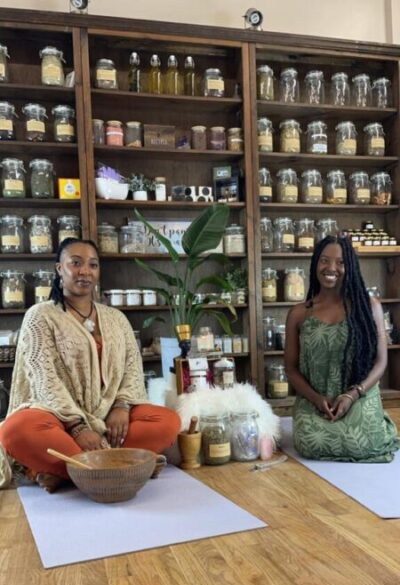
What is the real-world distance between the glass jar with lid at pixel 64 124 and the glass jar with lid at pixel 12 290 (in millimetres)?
834

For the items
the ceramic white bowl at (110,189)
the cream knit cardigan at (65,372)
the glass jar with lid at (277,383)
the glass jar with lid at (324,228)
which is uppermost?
the ceramic white bowl at (110,189)

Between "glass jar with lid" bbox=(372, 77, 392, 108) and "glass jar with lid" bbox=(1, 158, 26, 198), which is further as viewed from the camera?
"glass jar with lid" bbox=(372, 77, 392, 108)

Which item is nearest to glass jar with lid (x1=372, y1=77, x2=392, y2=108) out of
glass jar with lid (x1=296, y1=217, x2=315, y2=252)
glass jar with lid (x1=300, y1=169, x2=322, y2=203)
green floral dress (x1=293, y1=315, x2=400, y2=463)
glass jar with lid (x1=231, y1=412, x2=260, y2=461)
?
glass jar with lid (x1=300, y1=169, x2=322, y2=203)

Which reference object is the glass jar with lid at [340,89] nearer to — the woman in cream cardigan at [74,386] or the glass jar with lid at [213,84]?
the glass jar with lid at [213,84]

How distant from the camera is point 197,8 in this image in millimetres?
3525

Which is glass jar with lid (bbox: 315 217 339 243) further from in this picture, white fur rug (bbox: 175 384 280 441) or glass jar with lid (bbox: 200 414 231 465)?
glass jar with lid (bbox: 200 414 231 465)

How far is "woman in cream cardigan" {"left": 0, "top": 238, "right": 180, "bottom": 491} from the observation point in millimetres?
1975

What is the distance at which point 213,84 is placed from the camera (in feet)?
11.0

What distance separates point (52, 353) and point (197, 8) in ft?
8.43

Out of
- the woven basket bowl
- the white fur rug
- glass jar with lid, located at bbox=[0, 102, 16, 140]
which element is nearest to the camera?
the woven basket bowl

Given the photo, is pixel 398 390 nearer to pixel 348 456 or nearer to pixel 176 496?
pixel 348 456

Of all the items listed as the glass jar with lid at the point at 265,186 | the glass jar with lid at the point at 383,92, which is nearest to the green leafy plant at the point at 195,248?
the glass jar with lid at the point at 265,186

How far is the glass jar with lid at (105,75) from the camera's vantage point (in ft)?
10.5

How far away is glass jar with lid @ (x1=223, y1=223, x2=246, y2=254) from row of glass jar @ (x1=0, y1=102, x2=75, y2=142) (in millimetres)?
1092
